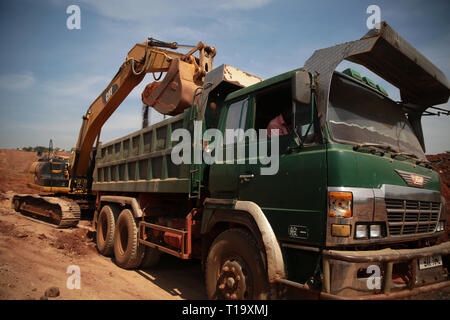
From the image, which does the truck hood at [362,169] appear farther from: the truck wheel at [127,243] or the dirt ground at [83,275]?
the truck wheel at [127,243]

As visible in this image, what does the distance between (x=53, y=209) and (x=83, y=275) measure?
22.0ft

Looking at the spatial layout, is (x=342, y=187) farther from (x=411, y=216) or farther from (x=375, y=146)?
(x=411, y=216)

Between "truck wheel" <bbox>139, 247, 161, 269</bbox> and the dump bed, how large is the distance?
1.13 meters

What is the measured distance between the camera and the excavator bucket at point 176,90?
5.04 meters

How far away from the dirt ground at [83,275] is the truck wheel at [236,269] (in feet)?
3.54

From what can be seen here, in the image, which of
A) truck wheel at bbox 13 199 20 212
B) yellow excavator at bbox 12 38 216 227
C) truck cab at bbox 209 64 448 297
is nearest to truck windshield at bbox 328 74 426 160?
truck cab at bbox 209 64 448 297

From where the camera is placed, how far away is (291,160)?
112 inches

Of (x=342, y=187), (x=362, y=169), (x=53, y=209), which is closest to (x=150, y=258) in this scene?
(x=342, y=187)

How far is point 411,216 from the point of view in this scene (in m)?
2.87

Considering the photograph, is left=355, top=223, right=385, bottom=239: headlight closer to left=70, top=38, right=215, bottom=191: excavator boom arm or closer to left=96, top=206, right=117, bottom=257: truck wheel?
left=70, top=38, right=215, bottom=191: excavator boom arm

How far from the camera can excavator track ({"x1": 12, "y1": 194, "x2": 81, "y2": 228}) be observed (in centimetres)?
954
